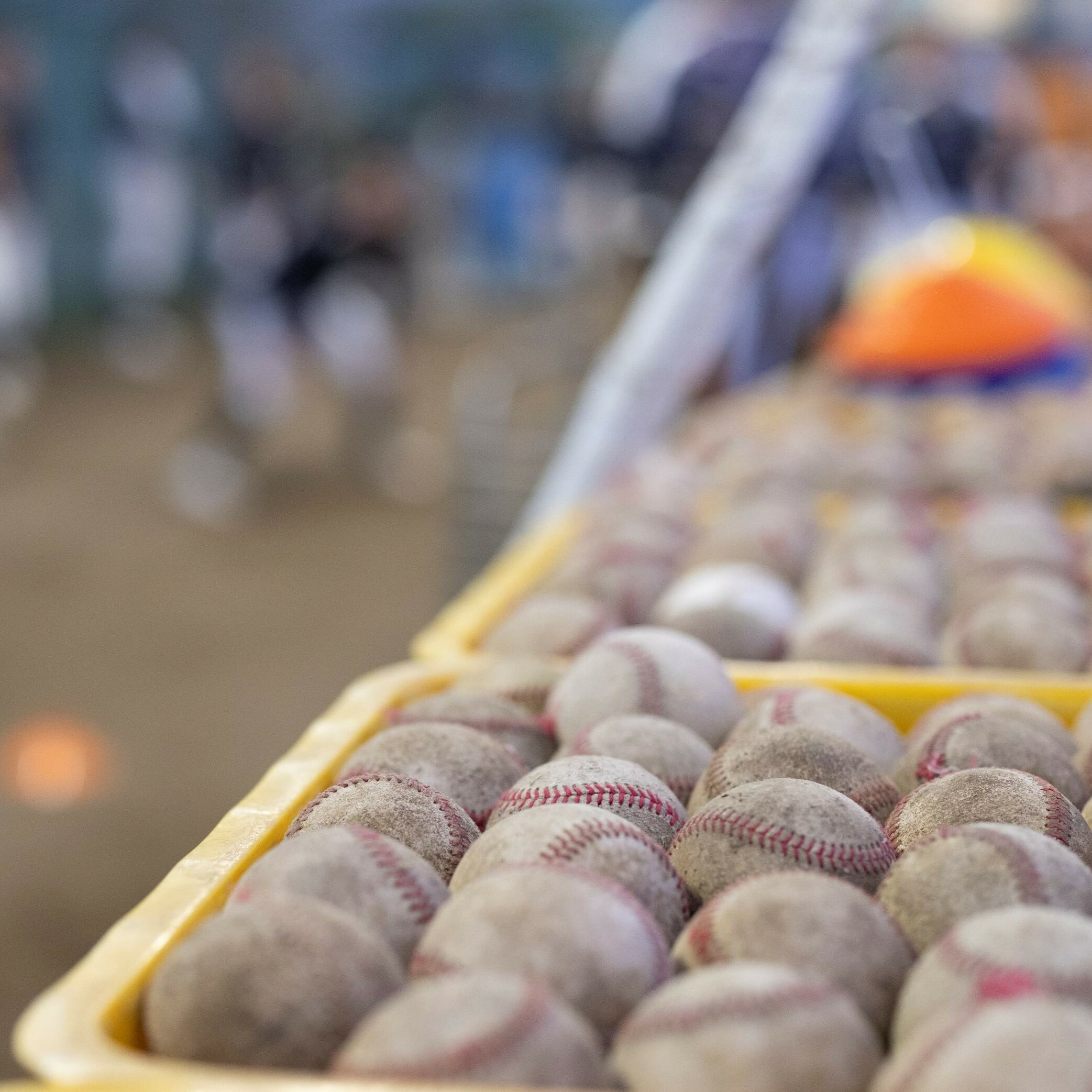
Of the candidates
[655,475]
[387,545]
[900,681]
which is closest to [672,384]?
[655,475]

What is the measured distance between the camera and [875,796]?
1.39m

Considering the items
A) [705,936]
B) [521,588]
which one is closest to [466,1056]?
[705,936]

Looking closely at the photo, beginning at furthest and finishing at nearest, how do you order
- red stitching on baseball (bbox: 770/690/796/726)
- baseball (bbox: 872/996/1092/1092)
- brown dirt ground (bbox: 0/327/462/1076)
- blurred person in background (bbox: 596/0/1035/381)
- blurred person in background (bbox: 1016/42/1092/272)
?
blurred person in background (bbox: 1016/42/1092/272) < blurred person in background (bbox: 596/0/1035/381) < brown dirt ground (bbox: 0/327/462/1076) < red stitching on baseball (bbox: 770/690/796/726) < baseball (bbox: 872/996/1092/1092)

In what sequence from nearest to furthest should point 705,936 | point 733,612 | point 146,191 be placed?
1. point 705,936
2. point 733,612
3. point 146,191

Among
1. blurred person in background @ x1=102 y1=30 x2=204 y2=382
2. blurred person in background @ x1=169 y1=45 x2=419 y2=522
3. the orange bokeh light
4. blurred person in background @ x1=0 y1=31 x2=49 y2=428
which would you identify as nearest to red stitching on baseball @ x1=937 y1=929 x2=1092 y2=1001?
the orange bokeh light

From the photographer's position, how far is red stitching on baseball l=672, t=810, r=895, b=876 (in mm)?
1218

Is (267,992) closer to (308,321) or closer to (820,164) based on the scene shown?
(820,164)

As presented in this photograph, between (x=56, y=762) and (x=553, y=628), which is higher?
(x=553, y=628)

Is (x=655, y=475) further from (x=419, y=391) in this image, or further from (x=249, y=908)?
(x=419, y=391)

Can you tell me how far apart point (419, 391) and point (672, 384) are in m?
7.11

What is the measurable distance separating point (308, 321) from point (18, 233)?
12.9 ft

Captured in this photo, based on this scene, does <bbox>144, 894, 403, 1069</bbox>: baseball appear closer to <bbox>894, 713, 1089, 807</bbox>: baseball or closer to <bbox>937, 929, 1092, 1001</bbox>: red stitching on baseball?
<bbox>937, 929, 1092, 1001</bbox>: red stitching on baseball

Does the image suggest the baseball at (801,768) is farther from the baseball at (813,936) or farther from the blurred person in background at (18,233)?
the blurred person in background at (18,233)

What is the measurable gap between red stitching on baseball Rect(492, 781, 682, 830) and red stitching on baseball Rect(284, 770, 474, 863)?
1.8 inches
